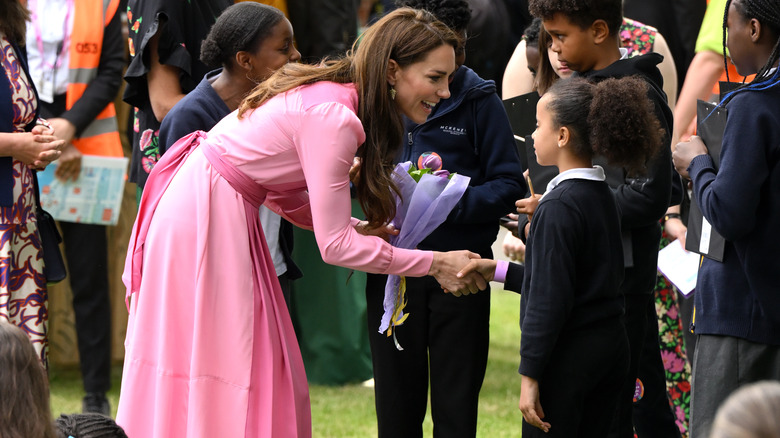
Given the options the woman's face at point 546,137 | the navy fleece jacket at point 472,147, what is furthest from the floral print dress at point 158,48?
the woman's face at point 546,137

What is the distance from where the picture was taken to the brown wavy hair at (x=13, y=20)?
4.48m

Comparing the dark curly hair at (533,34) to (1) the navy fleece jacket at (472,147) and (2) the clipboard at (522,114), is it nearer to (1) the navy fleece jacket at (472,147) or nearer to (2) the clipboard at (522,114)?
(2) the clipboard at (522,114)

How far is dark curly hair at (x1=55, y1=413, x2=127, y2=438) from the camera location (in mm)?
2410

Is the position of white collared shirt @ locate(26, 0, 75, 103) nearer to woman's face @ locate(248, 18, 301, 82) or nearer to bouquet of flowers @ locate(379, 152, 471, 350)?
woman's face @ locate(248, 18, 301, 82)

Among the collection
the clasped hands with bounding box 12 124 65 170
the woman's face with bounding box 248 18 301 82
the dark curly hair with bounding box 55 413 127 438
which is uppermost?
the woman's face with bounding box 248 18 301 82

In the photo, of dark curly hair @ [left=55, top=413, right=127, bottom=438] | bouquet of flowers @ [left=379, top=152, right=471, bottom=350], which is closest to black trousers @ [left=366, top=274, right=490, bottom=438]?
bouquet of flowers @ [left=379, top=152, right=471, bottom=350]

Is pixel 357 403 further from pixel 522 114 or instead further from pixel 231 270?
pixel 231 270

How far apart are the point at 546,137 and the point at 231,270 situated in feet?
3.67

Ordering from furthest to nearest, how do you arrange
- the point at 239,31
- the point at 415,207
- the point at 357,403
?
the point at 357,403
the point at 239,31
the point at 415,207

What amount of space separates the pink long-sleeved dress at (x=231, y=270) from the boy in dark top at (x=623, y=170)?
870mm

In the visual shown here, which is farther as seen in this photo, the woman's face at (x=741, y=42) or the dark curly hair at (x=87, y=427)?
the woman's face at (x=741, y=42)

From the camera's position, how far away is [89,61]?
18.7ft

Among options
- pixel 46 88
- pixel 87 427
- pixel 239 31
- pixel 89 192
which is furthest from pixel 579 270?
pixel 46 88

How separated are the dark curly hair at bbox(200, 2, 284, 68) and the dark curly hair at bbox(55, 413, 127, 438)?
2.05 metres
